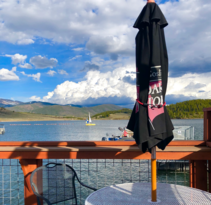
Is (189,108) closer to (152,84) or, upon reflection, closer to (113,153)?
(113,153)

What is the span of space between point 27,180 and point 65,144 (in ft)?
1.86

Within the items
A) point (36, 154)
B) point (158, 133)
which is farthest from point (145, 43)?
point (36, 154)

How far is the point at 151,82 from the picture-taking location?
1.63 m

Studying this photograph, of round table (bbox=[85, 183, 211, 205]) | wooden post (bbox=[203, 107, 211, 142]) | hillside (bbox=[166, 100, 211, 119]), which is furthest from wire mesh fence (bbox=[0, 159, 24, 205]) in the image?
hillside (bbox=[166, 100, 211, 119])

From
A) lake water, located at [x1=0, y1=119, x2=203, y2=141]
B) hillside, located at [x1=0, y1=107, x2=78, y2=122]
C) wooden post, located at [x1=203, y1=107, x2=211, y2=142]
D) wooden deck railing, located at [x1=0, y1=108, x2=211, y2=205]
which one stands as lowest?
lake water, located at [x1=0, y1=119, x2=203, y2=141]

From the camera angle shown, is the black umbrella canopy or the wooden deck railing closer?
the black umbrella canopy

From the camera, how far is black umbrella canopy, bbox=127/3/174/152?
5.23 feet

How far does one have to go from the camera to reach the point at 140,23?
1719 mm

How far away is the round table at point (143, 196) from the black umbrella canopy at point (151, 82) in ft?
1.44

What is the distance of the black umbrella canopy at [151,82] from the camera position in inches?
62.7

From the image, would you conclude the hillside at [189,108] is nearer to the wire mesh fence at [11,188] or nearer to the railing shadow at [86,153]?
the wire mesh fence at [11,188]

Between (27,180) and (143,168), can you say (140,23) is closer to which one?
(27,180)

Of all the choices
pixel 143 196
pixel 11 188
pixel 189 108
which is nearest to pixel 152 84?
pixel 143 196

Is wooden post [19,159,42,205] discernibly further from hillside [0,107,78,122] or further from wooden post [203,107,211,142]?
hillside [0,107,78,122]
